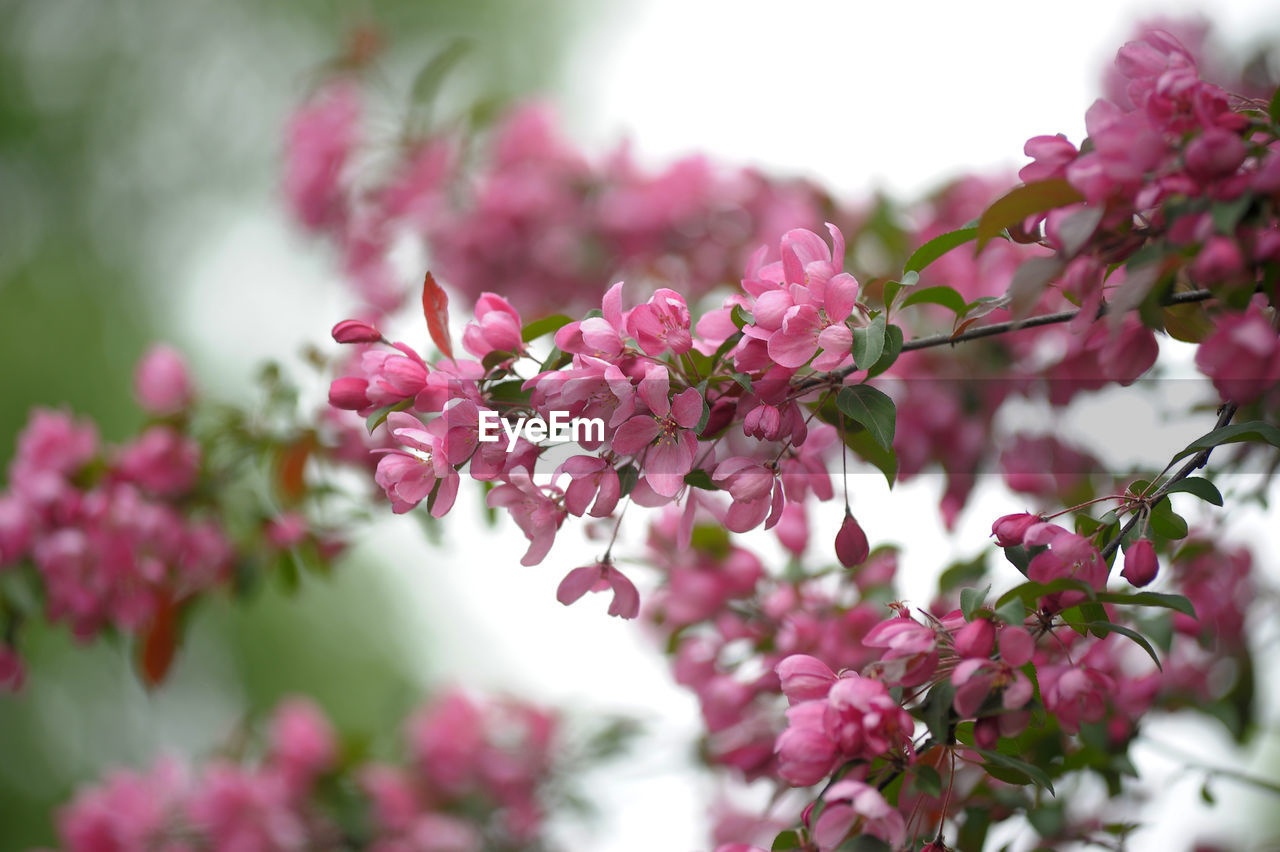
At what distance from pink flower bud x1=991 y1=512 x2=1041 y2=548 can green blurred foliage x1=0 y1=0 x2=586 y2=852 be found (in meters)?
2.44

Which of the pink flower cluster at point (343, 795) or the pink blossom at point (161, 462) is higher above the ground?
the pink blossom at point (161, 462)

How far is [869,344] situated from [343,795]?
1.00m

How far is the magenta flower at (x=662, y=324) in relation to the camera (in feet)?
1.50

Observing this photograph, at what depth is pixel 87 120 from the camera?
3084mm

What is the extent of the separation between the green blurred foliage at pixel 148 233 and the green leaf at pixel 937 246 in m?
2.45

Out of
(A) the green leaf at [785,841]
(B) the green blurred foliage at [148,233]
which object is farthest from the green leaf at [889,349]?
(B) the green blurred foliage at [148,233]

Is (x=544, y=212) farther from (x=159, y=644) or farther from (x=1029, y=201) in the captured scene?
(x=1029, y=201)

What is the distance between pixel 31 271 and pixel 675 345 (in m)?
3.15

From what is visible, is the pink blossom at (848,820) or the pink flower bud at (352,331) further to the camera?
the pink flower bud at (352,331)

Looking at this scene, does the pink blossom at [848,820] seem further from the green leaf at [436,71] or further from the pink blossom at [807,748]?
the green leaf at [436,71]

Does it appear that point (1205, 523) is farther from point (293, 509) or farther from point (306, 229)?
point (306, 229)

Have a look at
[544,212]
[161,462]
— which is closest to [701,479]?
[161,462]

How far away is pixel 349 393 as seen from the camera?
0.50m

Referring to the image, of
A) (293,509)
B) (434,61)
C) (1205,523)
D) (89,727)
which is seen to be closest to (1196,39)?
(1205,523)
